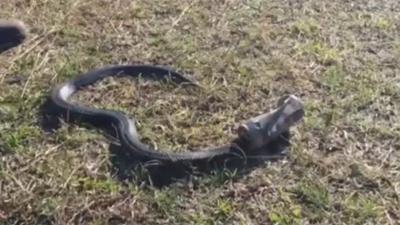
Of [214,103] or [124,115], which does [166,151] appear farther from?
[214,103]

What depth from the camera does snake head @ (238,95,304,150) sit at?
10.4ft

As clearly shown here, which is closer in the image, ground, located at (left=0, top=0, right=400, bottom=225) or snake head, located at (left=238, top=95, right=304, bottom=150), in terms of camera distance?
ground, located at (left=0, top=0, right=400, bottom=225)

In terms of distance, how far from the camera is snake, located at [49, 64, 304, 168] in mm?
3130

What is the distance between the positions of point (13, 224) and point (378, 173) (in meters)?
1.30

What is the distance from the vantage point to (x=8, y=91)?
11.9ft

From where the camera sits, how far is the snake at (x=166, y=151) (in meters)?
3.13

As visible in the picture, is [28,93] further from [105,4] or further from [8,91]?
[105,4]

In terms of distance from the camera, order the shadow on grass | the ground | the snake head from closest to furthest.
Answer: the ground < the shadow on grass < the snake head

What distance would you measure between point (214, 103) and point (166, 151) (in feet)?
1.48

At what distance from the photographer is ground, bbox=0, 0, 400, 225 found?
2938 millimetres

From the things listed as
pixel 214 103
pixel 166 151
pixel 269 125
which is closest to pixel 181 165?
pixel 166 151

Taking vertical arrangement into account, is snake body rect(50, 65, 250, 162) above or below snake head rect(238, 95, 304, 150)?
below

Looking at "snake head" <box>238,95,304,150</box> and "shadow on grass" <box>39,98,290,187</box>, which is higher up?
"snake head" <box>238,95,304,150</box>

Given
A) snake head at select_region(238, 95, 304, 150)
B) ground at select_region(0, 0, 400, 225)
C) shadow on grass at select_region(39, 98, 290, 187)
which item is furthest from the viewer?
snake head at select_region(238, 95, 304, 150)
